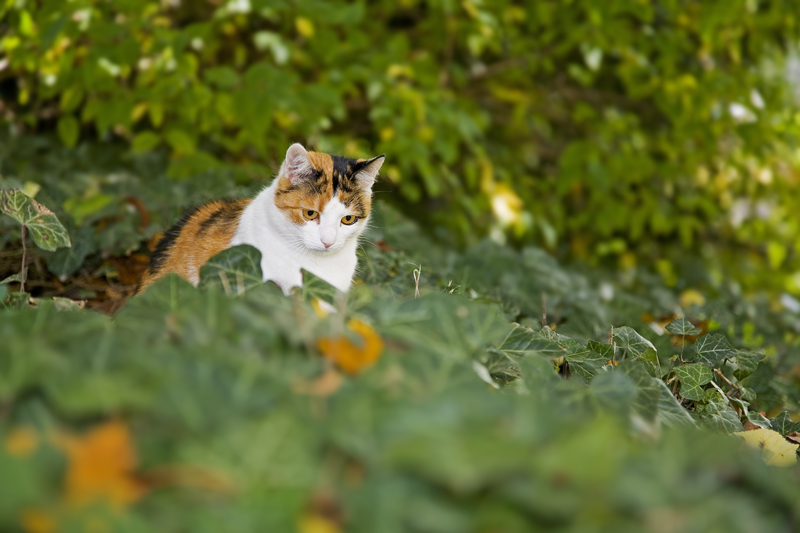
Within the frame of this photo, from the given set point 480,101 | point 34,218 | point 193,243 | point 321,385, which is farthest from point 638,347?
point 480,101

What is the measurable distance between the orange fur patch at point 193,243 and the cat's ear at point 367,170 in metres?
0.38

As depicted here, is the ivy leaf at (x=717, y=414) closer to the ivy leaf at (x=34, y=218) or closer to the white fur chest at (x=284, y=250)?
the white fur chest at (x=284, y=250)

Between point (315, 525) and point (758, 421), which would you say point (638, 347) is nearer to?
point (758, 421)

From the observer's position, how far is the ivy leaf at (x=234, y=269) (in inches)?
53.9

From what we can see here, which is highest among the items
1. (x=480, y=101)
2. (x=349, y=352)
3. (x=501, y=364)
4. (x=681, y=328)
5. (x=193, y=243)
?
(x=349, y=352)

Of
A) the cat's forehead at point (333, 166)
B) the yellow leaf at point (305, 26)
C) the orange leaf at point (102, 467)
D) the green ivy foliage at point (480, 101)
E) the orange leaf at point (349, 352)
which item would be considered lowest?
the green ivy foliage at point (480, 101)

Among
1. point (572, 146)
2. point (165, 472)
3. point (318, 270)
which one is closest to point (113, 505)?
point (165, 472)

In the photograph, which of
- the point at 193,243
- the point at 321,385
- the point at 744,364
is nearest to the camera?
the point at 321,385

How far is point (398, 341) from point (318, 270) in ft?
3.08

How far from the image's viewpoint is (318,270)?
1992 mm

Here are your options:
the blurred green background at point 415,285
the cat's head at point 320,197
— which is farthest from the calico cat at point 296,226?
the blurred green background at point 415,285

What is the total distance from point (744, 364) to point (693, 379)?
1.19 ft

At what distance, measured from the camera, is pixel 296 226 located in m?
2.03

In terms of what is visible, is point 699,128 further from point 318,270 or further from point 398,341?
point 398,341
